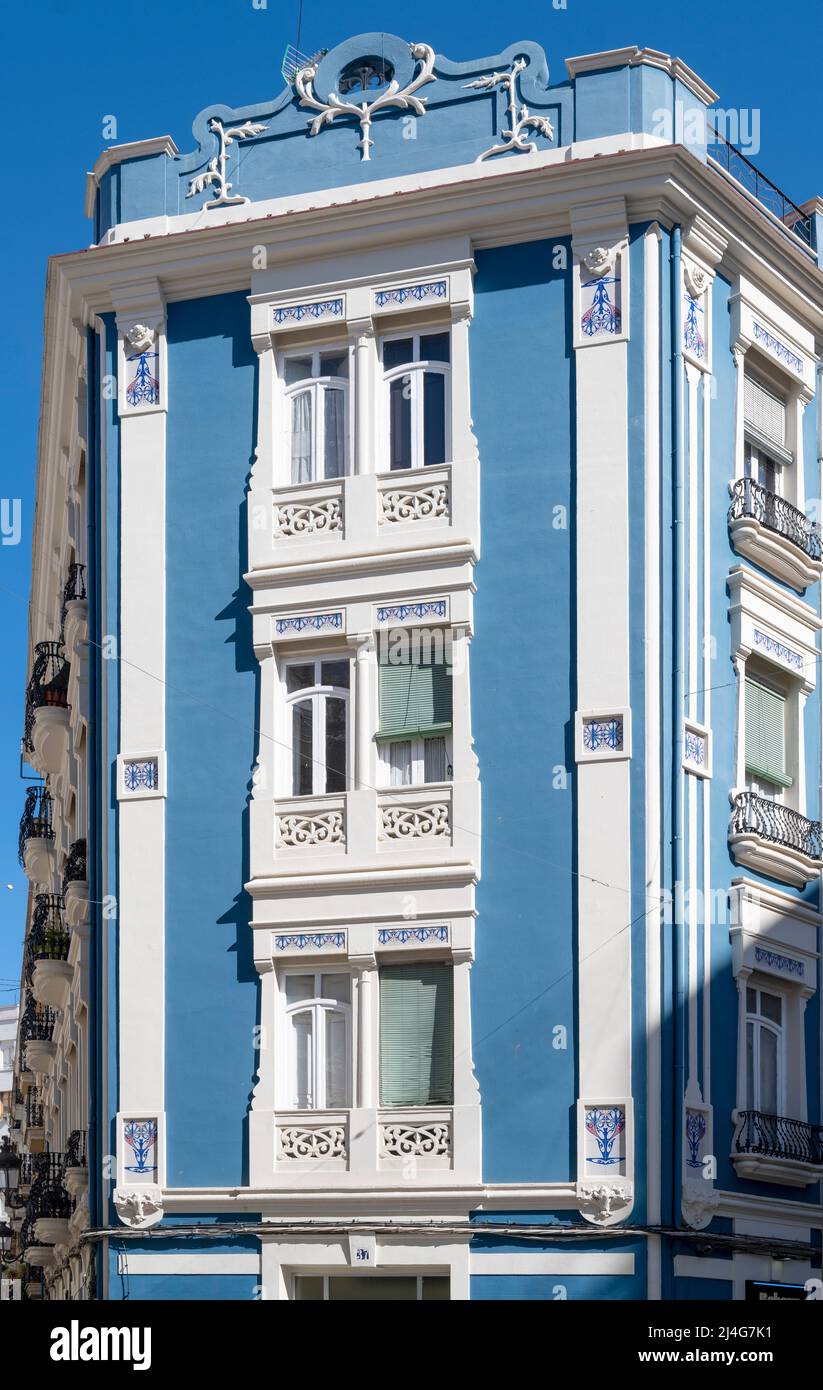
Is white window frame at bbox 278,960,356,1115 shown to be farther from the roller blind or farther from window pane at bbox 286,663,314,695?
the roller blind

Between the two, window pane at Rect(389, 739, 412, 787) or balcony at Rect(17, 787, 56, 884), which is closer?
window pane at Rect(389, 739, 412, 787)

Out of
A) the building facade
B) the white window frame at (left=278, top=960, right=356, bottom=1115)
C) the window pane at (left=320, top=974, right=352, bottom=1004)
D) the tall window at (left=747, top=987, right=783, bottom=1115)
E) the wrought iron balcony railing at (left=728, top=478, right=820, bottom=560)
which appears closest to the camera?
the building facade

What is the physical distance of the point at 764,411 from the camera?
97.9 feet

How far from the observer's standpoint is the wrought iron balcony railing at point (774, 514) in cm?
2831

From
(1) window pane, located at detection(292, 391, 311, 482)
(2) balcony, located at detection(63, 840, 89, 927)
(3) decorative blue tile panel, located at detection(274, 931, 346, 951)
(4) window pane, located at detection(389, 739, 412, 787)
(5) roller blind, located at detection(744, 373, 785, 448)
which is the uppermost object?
(5) roller blind, located at detection(744, 373, 785, 448)

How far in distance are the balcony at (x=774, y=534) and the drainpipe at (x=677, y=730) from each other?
1.38m

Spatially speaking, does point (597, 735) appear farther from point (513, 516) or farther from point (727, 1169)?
point (727, 1169)

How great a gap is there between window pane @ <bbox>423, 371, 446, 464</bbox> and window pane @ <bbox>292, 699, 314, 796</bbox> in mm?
3438

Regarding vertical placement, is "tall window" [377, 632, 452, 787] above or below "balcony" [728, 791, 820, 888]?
above

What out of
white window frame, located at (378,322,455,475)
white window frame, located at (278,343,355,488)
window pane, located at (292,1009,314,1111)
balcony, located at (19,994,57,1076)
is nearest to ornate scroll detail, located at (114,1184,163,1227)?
window pane, located at (292,1009,314,1111)

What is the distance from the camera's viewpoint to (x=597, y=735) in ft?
86.3

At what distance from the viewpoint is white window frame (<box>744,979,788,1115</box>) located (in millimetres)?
27297
